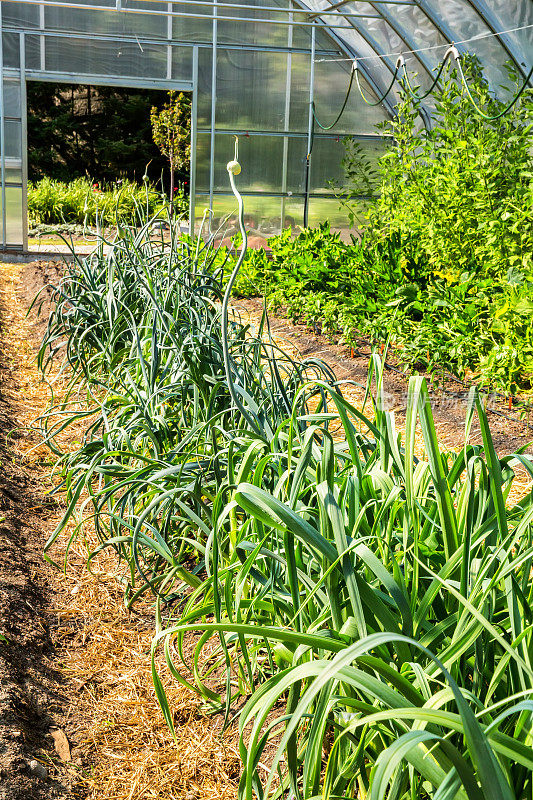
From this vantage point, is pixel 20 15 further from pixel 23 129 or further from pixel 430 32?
pixel 430 32

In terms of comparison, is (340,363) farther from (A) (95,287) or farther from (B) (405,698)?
(B) (405,698)

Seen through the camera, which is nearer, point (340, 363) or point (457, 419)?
point (457, 419)

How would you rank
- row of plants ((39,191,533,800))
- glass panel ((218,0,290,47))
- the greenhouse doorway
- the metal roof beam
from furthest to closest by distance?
the greenhouse doorway < glass panel ((218,0,290,47)) < the metal roof beam < row of plants ((39,191,533,800))

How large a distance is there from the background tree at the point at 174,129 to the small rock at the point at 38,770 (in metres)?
13.0

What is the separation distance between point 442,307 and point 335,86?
5.79 metres

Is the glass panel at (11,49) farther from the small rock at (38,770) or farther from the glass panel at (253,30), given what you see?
the small rock at (38,770)

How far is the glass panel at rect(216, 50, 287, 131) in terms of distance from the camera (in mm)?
9148

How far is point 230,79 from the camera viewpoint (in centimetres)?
918

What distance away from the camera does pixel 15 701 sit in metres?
1.64

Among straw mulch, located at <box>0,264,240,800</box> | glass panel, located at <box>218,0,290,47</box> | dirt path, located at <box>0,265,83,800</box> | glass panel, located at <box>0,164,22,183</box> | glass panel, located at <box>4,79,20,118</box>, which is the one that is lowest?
straw mulch, located at <box>0,264,240,800</box>

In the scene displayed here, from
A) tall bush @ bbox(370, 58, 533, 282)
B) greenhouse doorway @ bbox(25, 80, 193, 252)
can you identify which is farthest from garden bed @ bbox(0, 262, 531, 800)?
greenhouse doorway @ bbox(25, 80, 193, 252)

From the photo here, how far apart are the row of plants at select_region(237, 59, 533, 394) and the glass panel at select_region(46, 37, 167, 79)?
4.41 meters

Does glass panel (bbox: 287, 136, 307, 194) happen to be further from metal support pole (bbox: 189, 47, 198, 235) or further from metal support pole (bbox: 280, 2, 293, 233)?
metal support pole (bbox: 189, 47, 198, 235)

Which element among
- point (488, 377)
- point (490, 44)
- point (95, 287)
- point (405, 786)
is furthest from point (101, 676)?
point (490, 44)
